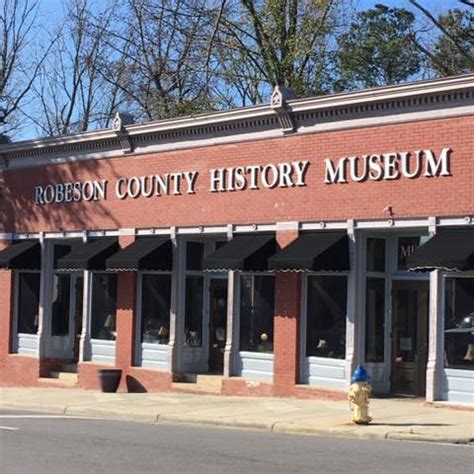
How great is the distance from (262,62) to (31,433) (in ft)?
69.3

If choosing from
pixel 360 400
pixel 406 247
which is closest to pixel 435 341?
pixel 406 247

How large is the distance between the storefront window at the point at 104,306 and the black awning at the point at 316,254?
20.9 feet

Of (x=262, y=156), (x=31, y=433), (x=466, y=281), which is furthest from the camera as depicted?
(x=262, y=156)

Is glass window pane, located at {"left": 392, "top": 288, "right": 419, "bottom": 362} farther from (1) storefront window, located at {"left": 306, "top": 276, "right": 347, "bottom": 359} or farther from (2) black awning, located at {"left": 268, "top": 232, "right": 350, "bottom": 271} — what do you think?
(2) black awning, located at {"left": 268, "top": 232, "right": 350, "bottom": 271}

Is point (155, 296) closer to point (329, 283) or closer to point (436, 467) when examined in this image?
point (329, 283)

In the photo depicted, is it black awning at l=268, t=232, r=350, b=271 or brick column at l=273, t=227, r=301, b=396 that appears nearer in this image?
black awning at l=268, t=232, r=350, b=271

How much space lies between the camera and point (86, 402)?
64.2 feet

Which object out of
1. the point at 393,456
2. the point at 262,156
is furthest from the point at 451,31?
the point at 393,456

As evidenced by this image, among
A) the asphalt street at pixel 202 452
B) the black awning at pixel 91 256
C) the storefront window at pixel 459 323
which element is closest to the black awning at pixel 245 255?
the black awning at pixel 91 256

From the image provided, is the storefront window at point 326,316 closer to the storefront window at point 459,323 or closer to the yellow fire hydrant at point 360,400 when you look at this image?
the storefront window at point 459,323

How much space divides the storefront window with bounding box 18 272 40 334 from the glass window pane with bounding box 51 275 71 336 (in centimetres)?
64

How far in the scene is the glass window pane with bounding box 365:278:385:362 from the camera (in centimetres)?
1825

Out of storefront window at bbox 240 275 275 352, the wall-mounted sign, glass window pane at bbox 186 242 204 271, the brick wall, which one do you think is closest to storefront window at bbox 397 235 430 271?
the brick wall

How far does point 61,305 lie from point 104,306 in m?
2.39
